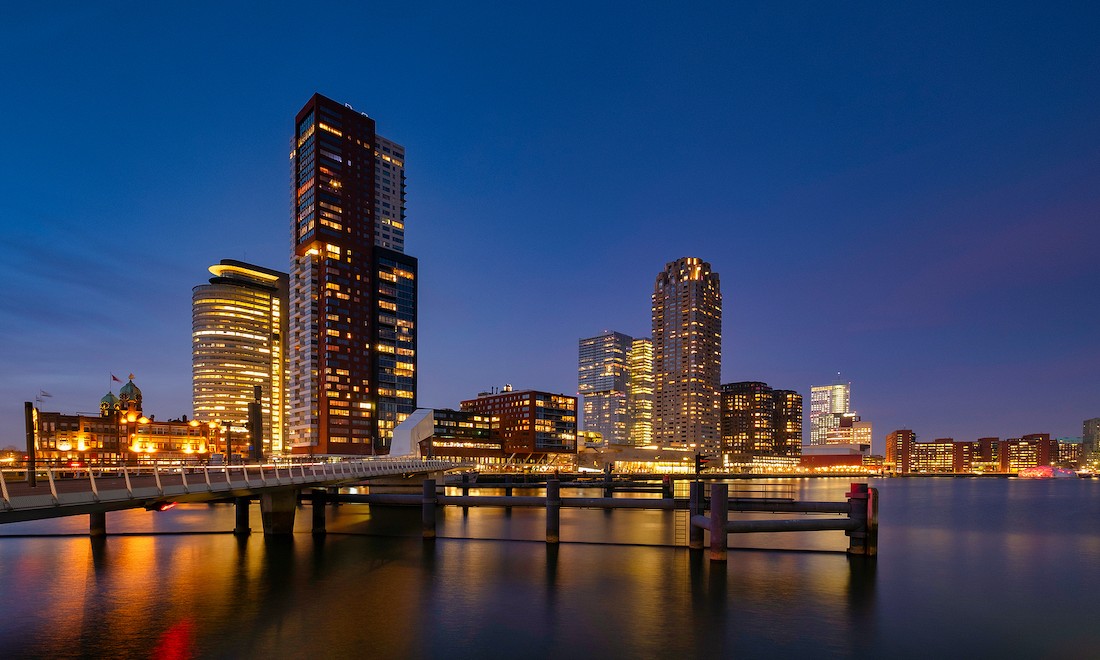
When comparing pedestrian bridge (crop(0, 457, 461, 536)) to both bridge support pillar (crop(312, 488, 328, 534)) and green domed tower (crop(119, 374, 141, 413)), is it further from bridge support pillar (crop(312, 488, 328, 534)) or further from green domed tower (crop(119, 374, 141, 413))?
green domed tower (crop(119, 374, 141, 413))

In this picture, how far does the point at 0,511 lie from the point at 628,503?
29538mm

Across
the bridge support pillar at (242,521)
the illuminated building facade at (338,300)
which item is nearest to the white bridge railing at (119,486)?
the bridge support pillar at (242,521)

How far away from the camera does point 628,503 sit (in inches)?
1518

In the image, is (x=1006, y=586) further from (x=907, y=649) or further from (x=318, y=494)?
(x=318, y=494)

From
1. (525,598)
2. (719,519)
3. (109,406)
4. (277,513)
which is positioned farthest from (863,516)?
(109,406)

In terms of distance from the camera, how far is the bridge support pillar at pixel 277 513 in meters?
Answer: 46.2

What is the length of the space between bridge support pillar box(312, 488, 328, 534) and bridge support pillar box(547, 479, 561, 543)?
60.1 ft

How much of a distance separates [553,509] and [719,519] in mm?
12606

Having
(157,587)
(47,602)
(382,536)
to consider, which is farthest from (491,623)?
(382,536)

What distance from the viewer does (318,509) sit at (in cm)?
4925

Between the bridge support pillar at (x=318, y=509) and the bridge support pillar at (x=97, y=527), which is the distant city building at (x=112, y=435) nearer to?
the bridge support pillar at (x=97, y=527)

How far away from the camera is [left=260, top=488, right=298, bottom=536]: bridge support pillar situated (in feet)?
152

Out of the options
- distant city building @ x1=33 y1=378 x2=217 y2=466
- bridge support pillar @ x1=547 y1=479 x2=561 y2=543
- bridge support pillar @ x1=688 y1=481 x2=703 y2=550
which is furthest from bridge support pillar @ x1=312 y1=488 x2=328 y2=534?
distant city building @ x1=33 y1=378 x2=217 y2=466

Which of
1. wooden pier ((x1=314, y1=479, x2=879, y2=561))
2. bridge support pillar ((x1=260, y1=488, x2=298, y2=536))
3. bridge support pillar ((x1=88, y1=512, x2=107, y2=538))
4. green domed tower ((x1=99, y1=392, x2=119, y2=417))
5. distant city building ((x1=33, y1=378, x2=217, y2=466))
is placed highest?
A: wooden pier ((x1=314, y1=479, x2=879, y2=561))
